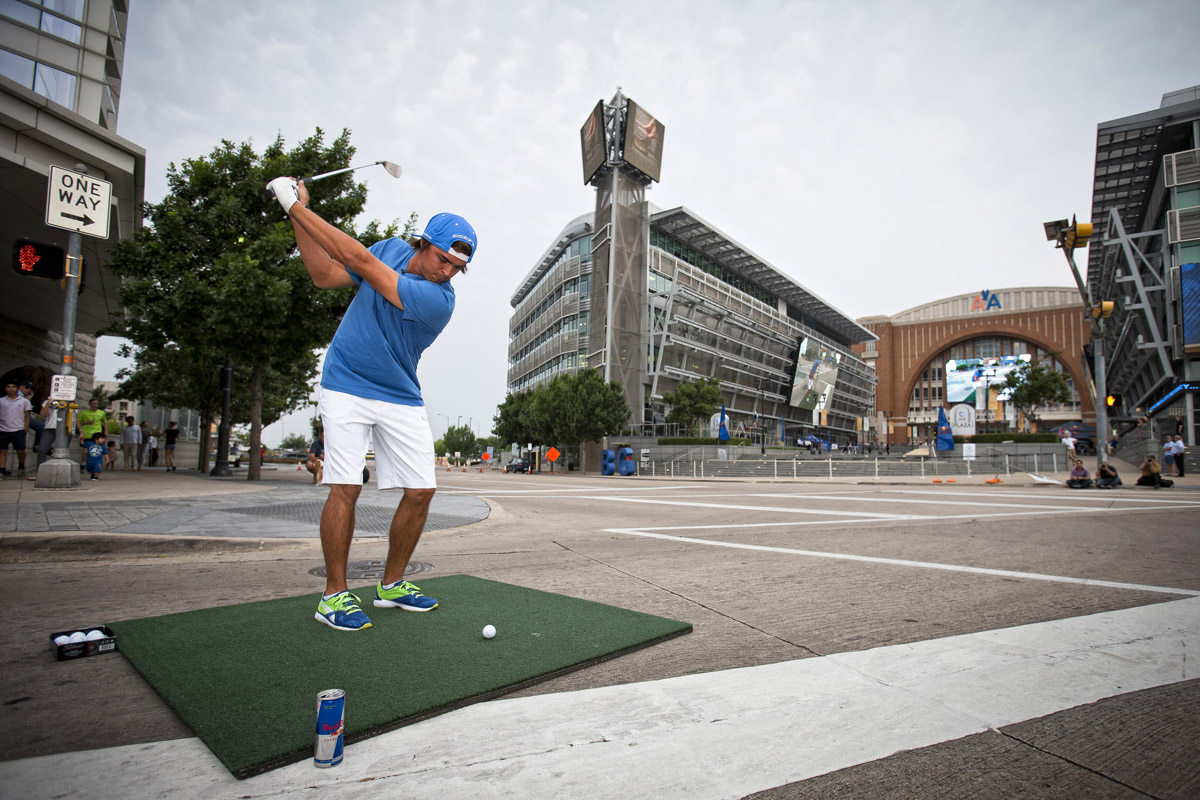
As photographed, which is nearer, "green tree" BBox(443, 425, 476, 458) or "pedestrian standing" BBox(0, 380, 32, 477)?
"pedestrian standing" BBox(0, 380, 32, 477)

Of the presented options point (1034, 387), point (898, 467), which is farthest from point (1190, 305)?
point (898, 467)

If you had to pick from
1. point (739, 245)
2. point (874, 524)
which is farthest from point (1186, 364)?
point (874, 524)

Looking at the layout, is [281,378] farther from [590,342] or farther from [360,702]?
[590,342]

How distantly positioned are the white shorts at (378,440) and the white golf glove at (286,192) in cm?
87

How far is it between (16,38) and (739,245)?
183ft

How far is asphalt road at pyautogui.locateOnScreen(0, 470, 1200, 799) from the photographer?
1369 millimetres

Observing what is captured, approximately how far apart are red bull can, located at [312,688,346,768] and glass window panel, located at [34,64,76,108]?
15897 millimetres

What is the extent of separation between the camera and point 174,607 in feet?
9.39

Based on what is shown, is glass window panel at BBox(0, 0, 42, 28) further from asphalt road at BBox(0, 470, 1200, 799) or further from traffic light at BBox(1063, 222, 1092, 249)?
traffic light at BBox(1063, 222, 1092, 249)

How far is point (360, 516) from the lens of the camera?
22.4ft

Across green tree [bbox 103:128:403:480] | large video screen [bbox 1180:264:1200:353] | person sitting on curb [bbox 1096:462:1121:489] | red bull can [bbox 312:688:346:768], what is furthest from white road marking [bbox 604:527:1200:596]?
large video screen [bbox 1180:264:1200:353]

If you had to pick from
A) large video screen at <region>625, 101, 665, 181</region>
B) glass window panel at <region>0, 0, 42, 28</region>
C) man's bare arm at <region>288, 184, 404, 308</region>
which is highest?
large video screen at <region>625, 101, 665, 181</region>

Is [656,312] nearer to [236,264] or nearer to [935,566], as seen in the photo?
[236,264]

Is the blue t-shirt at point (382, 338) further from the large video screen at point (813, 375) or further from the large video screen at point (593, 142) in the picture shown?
the large video screen at point (813, 375)
